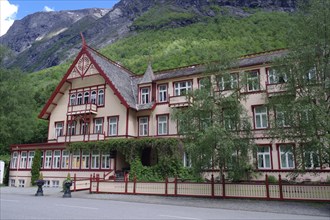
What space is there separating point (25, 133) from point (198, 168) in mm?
31691

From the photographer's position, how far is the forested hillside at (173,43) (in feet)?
175

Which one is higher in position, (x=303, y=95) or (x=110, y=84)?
(x=110, y=84)

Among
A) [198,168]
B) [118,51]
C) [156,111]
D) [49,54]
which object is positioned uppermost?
[49,54]

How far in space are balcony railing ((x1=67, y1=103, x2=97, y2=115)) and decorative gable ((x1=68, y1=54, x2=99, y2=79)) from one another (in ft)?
11.0

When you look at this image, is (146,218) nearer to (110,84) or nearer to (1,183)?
(110,84)

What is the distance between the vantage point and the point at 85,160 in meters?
30.8

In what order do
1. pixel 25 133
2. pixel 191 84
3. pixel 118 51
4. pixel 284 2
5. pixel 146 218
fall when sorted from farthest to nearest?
pixel 284 2 < pixel 118 51 < pixel 25 133 < pixel 191 84 < pixel 146 218

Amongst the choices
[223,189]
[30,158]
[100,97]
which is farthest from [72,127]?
[223,189]

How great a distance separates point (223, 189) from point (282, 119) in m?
5.44

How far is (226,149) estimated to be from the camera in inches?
677

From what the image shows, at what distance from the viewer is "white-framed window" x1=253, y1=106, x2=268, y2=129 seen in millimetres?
25844

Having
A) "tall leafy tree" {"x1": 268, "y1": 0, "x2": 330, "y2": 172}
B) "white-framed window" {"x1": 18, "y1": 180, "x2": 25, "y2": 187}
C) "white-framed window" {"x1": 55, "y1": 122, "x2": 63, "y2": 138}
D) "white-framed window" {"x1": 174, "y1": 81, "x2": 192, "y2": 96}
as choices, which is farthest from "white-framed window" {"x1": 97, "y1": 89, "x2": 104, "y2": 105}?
"tall leafy tree" {"x1": 268, "y1": 0, "x2": 330, "y2": 172}

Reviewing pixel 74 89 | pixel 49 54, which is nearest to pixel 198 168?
pixel 74 89

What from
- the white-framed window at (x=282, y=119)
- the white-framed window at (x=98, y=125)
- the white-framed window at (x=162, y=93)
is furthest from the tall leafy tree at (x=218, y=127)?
the white-framed window at (x=98, y=125)
